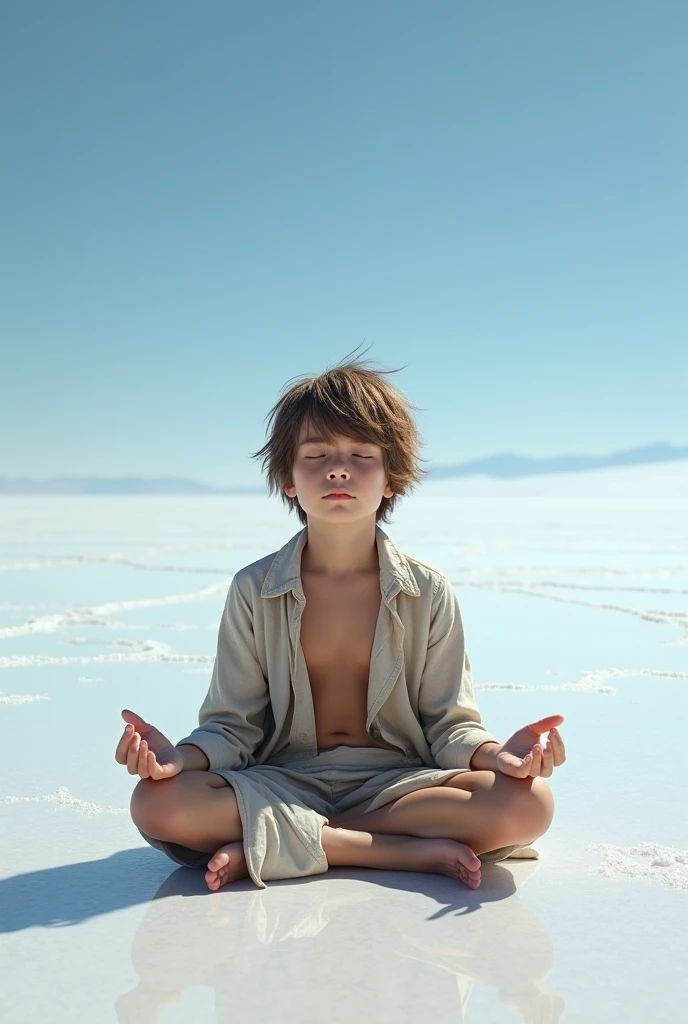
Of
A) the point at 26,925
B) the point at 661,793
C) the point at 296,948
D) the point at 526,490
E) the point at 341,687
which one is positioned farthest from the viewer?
the point at 526,490

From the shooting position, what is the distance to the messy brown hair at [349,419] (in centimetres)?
202

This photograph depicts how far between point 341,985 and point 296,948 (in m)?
0.13

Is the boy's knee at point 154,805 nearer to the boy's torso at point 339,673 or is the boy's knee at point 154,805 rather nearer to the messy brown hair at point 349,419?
the boy's torso at point 339,673

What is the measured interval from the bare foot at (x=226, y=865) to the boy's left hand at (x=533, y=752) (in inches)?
17.6

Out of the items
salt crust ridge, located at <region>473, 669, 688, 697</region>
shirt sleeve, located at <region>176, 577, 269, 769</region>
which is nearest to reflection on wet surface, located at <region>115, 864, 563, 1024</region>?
shirt sleeve, located at <region>176, 577, 269, 769</region>

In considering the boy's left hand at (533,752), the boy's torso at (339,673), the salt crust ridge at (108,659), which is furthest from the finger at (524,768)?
the salt crust ridge at (108,659)

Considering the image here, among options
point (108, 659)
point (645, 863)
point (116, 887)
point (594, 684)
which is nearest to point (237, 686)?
point (116, 887)

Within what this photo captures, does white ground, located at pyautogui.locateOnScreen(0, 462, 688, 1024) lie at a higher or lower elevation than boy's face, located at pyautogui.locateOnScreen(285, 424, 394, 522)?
lower

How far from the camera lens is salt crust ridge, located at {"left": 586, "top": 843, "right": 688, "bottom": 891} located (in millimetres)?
1721

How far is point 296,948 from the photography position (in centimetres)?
143

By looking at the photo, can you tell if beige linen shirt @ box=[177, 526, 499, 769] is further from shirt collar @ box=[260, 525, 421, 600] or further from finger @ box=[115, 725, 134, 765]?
finger @ box=[115, 725, 134, 765]

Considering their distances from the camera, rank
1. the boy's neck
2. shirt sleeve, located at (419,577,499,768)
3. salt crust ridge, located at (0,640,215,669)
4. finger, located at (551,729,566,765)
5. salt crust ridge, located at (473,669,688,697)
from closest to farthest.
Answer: finger, located at (551,729,566,765) → shirt sleeve, located at (419,577,499,768) → the boy's neck → salt crust ridge, located at (473,669,688,697) → salt crust ridge, located at (0,640,215,669)

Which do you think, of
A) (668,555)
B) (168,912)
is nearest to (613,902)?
(168,912)

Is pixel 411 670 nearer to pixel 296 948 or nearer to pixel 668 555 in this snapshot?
pixel 296 948
